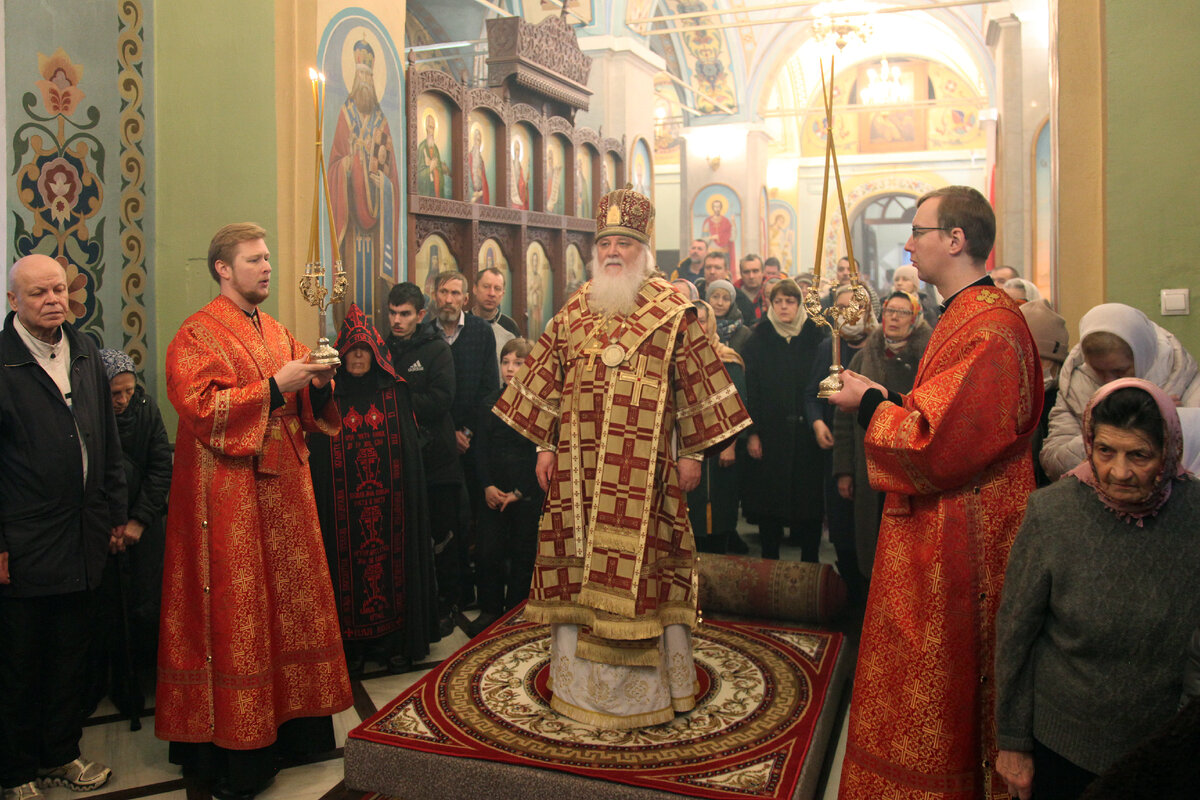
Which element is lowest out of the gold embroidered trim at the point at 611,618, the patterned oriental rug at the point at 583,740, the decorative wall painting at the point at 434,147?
the patterned oriental rug at the point at 583,740

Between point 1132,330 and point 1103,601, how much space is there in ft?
4.51

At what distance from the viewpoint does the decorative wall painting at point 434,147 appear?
232 inches

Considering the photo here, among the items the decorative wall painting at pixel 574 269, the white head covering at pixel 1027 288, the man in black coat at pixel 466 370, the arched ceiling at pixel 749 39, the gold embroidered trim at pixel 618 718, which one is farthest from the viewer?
the arched ceiling at pixel 749 39

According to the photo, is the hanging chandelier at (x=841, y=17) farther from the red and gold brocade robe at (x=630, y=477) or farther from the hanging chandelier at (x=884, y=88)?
the hanging chandelier at (x=884, y=88)

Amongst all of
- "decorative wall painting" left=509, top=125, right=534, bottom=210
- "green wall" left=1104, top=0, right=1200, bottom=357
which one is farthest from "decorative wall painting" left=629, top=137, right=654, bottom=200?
"green wall" left=1104, top=0, right=1200, bottom=357

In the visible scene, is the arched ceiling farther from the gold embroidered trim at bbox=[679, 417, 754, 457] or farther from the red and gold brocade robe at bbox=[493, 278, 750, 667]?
the gold embroidered trim at bbox=[679, 417, 754, 457]

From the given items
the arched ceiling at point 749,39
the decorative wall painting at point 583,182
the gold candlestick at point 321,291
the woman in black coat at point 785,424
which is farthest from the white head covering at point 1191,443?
the arched ceiling at point 749,39

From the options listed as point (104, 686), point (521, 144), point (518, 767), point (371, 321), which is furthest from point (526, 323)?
point (518, 767)

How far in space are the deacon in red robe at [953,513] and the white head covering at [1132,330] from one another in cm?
68

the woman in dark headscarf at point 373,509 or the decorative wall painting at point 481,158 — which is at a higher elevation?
the decorative wall painting at point 481,158

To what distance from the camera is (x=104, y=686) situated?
4.05 meters

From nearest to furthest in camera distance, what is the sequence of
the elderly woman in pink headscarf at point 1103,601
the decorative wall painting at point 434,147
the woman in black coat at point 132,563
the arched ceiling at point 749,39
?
the elderly woman in pink headscarf at point 1103,601, the woman in black coat at point 132,563, the decorative wall painting at point 434,147, the arched ceiling at point 749,39

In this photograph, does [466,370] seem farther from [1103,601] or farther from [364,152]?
[1103,601]

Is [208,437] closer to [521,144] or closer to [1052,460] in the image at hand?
[1052,460]
